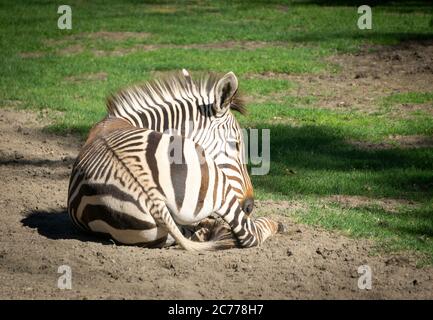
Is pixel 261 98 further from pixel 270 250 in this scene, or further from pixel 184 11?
pixel 184 11

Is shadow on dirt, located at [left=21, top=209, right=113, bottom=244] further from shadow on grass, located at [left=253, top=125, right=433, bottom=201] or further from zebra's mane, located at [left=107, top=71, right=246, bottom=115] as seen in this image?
shadow on grass, located at [left=253, top=125, right=433, bottom=201]

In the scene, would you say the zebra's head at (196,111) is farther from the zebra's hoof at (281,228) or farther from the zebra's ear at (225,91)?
the zebra's hoof at (281,228)

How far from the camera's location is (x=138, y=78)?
14.3 m

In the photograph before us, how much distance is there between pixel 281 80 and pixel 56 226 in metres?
7.32

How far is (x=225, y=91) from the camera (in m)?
7.70

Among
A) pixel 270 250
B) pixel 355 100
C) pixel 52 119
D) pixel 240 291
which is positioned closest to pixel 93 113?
pixel 52 119

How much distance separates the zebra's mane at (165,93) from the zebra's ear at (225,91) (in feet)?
0.34

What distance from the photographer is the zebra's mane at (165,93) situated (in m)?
7.79

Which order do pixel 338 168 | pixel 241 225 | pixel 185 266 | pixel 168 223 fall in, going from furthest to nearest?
pixel 338 168, pixel 241 225, pixel 168 223, pixel 185 266

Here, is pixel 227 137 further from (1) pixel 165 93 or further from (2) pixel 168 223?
(2) pixel 168 223

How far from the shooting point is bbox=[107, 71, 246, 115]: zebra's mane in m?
7.79

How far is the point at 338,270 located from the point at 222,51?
10107mm

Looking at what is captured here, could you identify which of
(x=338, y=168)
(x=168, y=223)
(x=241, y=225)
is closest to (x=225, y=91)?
(x=241, y=225)
